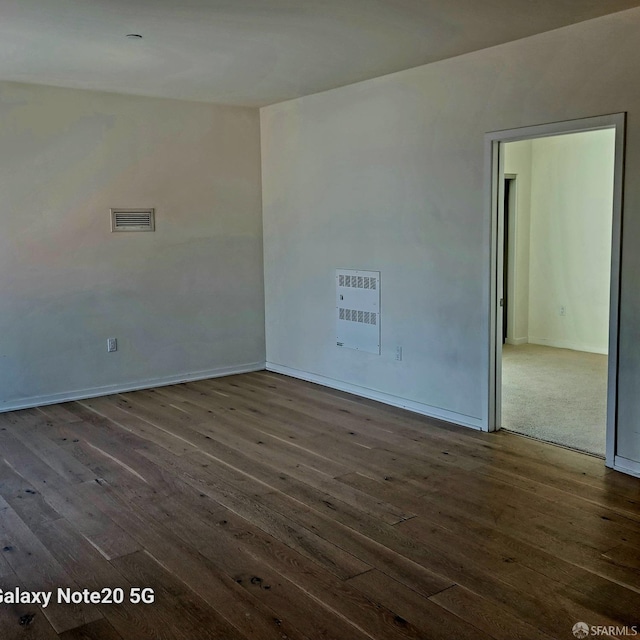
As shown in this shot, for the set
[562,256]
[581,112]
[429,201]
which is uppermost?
[581,112]

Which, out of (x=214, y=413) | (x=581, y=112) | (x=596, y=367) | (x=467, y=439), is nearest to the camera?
(x=581, y=112)

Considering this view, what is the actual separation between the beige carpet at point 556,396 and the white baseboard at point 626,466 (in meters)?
0.28

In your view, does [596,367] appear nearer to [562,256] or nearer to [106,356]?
[562,256]

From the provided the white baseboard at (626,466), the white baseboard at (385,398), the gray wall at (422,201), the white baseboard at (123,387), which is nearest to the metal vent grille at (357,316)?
the gray wall at (422,201)

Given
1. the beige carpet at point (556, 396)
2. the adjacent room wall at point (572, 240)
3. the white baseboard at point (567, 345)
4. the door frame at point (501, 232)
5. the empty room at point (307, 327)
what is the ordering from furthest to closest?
1. the white baseboard at point (567, 345)
2. the adjacent room wall at point (572, 240)
3. the beige carpet at point (556, 396)
4. the door frame at point (501, 232)
5. the empty room at point (307, 327)

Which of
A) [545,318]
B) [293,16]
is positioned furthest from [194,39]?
[545,318]

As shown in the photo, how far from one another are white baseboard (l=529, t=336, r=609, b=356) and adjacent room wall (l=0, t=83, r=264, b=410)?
3.63 metres

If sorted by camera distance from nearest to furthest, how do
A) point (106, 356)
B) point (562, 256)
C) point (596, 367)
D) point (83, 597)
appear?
point (83, 597), point (106, 356), point (596, 367), point (562, 256)

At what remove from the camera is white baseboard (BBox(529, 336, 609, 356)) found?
7.75 metres

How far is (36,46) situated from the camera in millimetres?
4199

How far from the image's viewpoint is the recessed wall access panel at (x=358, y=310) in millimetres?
5598

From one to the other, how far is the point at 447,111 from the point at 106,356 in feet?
11.7

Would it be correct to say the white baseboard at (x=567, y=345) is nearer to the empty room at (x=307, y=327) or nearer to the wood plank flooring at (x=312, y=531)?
the empty room at (x=307, y=327)

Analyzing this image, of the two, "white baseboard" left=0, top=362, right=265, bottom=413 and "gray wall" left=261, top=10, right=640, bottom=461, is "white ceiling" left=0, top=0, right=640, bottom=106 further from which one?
"white baseboard" left=0, top=362, right=265, bottom=413
